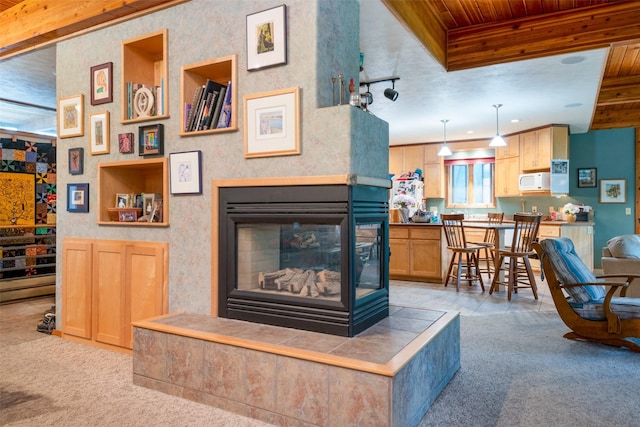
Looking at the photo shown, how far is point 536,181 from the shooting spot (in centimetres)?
744

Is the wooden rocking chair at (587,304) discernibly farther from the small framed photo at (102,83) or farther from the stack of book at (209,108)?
the small framed photo at (102,83)

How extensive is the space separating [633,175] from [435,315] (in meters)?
6.88

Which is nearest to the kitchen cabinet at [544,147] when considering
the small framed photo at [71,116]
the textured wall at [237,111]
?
the textured wall at [237,111]

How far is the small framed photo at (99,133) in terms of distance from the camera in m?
3.34

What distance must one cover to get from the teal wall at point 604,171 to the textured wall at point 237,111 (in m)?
6.68

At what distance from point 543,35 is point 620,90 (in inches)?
114

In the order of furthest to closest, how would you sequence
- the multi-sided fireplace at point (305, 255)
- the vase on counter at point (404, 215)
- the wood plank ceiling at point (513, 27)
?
1. the vase on counter at point (404, 215)
2. the wood plank ceiling at point (513, 27)
3. the multi-sided fireplace at point (305, 255)

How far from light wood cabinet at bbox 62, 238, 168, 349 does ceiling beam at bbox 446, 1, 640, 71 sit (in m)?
3.63

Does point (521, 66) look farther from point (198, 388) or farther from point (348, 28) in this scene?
point (198, 388)

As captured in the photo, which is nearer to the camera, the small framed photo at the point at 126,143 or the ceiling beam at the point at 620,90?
the small framed photo at the point at 126,143

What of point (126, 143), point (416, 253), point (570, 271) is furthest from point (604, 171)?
point (126, 143)

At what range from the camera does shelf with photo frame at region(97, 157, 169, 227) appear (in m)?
3.11

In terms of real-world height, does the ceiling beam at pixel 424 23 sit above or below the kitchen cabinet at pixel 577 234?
above

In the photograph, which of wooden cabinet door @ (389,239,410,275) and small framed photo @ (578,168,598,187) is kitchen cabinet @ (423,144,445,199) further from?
wooden cabinet door @ (389,239,410,275)
